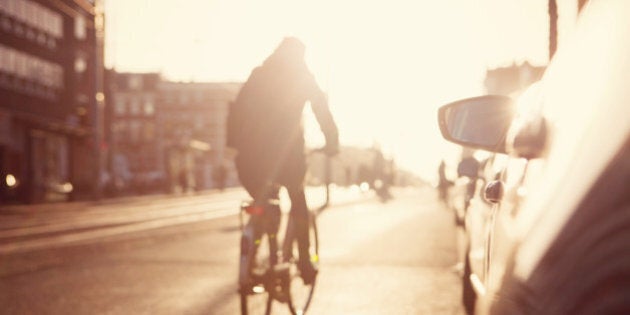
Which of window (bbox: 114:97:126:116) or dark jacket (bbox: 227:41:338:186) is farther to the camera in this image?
window (bbox: 114:97:126:116)

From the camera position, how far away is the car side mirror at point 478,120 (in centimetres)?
299

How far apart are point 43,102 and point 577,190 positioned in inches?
1702

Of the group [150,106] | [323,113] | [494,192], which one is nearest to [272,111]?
[323,113]

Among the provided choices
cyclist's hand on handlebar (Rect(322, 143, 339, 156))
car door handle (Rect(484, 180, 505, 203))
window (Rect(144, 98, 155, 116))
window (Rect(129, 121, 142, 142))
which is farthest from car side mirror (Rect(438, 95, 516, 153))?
window (Rect(144, 98, 155, 116))

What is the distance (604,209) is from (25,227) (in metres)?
17.7

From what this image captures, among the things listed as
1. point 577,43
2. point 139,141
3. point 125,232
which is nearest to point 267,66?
point 577,43

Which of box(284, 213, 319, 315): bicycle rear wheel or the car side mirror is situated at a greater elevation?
the car side mirror

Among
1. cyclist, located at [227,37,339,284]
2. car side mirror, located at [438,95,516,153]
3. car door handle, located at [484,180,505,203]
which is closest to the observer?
car door handle, located at [484,180,505,203]

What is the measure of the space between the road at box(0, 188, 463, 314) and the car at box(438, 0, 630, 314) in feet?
14.6

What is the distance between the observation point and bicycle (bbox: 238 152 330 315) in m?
5.01

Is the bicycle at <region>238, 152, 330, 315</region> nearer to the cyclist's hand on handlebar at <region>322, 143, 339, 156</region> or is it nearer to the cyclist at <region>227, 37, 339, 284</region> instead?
the cyclist at <region>227, 37, 339, 284</region>

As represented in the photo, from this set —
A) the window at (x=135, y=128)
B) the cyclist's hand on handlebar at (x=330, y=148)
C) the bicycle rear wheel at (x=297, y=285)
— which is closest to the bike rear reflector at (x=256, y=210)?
the bicycle rear wheel at (x=297, y=285)

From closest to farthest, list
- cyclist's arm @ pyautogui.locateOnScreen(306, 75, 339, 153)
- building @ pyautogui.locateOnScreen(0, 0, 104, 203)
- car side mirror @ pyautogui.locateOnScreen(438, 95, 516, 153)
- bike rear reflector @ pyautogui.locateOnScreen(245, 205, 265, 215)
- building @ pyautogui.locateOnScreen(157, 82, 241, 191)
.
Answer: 1. car side mirror @ pyautogui.locateOnScreen(438, 95, 516, 153)
2. bike rear reflector @ pyautogui.locateOnScreen(245, 205, 265, 215)
3. cyclist's arm @ pyautogui.locateOnScreen(306, 75, 339, 153)
4. building @ pyautogui.locateOnScreen(0, 0, 104, 203)
5. building @ pyautogui.locateOnScreen(157, 82, 241, 191)

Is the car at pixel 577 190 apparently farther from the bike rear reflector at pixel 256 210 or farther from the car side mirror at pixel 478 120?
the bike rear reflector at pixel 256 210
